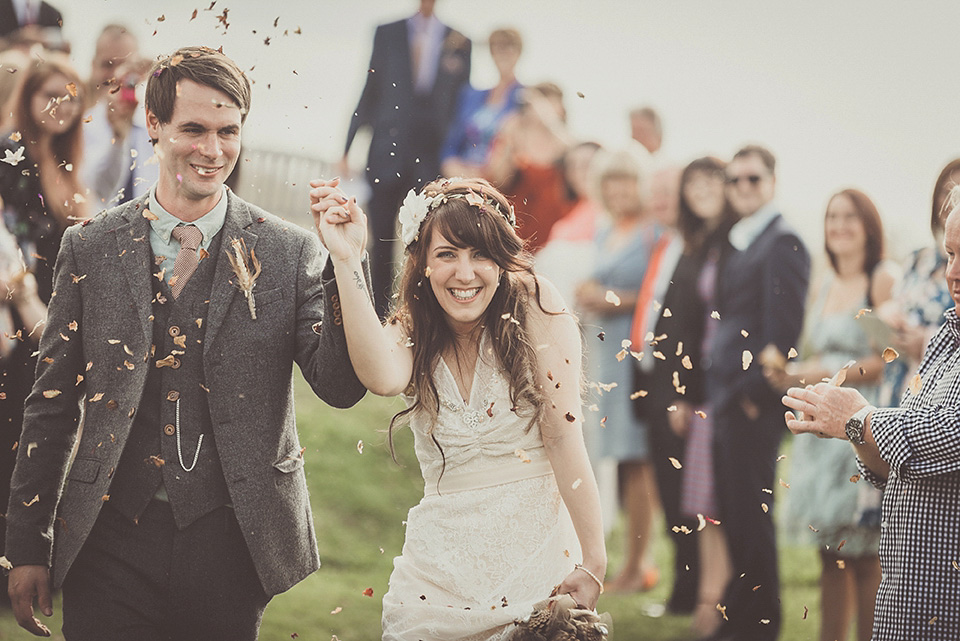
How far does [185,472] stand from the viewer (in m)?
3.22

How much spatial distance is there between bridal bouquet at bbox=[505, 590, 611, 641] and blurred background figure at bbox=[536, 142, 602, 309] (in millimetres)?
3473

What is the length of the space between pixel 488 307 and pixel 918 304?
2.58 metres

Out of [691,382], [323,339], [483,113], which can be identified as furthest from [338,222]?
[483,113]

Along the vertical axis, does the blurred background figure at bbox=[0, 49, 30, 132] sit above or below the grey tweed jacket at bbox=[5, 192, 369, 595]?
above

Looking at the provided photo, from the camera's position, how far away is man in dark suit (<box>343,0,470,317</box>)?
710 cm

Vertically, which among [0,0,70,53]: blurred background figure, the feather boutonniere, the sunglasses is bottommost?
the feather boutonniere

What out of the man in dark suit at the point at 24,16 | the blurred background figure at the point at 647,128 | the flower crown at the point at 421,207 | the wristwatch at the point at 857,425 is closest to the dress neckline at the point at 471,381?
the flower crown at the point at 421,207

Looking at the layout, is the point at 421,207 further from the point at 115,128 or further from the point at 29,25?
the point at 29,25

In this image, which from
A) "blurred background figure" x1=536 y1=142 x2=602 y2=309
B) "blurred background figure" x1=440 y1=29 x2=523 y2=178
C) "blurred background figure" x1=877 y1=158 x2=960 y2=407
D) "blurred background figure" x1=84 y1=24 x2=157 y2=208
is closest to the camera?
"blurred background figure" x1=877 y1=158 x2=960 y2=407

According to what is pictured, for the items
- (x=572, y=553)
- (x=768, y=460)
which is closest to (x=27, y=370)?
(x=572, y=553)

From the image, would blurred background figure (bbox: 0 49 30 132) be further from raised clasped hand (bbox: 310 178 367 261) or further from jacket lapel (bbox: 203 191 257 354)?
raised clasped hand (bbox: 310 178 367 261)

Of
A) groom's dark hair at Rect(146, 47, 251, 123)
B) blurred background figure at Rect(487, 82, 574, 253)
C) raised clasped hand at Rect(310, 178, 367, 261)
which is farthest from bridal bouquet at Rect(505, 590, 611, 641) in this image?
blurred background figure at Rect(487, 82, 574, 253)

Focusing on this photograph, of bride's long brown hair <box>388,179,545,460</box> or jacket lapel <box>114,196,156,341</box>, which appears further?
bride's long brown hair <box>388,179,545,460</box>

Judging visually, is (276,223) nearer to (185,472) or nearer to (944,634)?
(185,472)
